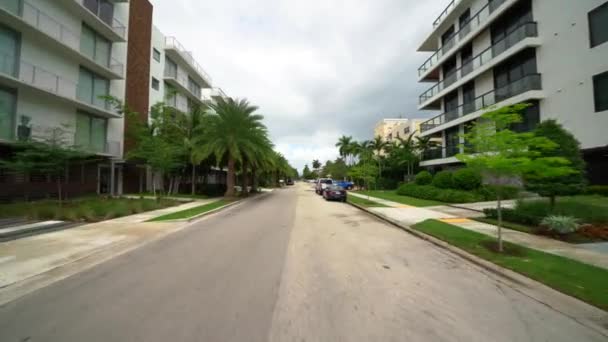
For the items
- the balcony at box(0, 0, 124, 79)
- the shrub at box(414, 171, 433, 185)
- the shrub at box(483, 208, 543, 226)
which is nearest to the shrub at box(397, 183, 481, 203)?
the shrub at box(414, 171, 433, 185)

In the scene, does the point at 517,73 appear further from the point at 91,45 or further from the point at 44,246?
the point at 91,45

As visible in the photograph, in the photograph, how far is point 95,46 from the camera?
2172cm

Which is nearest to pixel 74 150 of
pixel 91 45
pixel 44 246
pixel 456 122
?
pixel 44 246

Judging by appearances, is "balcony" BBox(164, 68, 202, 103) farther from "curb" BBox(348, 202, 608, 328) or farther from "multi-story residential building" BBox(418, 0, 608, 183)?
"curb" BBox(348, 202, 608, 328)

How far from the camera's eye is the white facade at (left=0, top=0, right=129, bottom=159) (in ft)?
51.7

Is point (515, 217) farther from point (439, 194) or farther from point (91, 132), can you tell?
point (91, 132)

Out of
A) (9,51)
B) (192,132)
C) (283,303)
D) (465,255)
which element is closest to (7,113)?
(9,51)

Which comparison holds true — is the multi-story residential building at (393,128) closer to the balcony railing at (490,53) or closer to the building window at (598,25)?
the balcony railing at (490,53)

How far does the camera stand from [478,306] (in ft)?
12.6

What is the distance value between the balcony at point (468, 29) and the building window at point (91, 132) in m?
33.8

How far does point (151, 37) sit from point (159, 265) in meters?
30.6

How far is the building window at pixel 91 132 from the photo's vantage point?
20.3 metres

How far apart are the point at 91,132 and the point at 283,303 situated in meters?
25.4

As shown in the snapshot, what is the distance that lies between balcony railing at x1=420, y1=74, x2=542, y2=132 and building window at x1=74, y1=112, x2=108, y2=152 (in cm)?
2716
